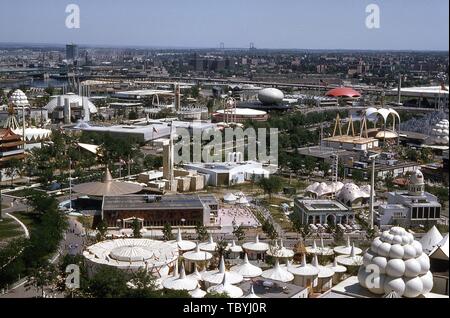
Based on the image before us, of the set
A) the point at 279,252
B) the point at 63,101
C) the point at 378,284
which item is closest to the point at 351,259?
the point at 279,252

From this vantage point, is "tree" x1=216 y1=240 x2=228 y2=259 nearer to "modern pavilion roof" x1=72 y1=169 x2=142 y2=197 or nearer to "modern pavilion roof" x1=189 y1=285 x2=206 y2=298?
"modern pavilion roof" x1=189 y1=285 x2=206 y2=298

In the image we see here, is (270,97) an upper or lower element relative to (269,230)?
upper

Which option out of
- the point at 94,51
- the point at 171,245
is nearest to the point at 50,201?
the point at 171,245

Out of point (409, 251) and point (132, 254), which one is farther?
point (132, 254)

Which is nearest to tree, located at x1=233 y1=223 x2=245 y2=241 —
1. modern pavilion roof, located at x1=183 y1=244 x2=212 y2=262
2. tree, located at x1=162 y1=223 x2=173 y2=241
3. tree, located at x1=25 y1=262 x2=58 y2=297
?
tree, located at x1=162 y1=223 x2=173 y2=241

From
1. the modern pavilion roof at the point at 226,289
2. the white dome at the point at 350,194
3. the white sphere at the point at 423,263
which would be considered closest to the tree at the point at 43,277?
the modern pavilion roof at the point at 226,289

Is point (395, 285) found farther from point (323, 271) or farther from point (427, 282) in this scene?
point (323, 271)
